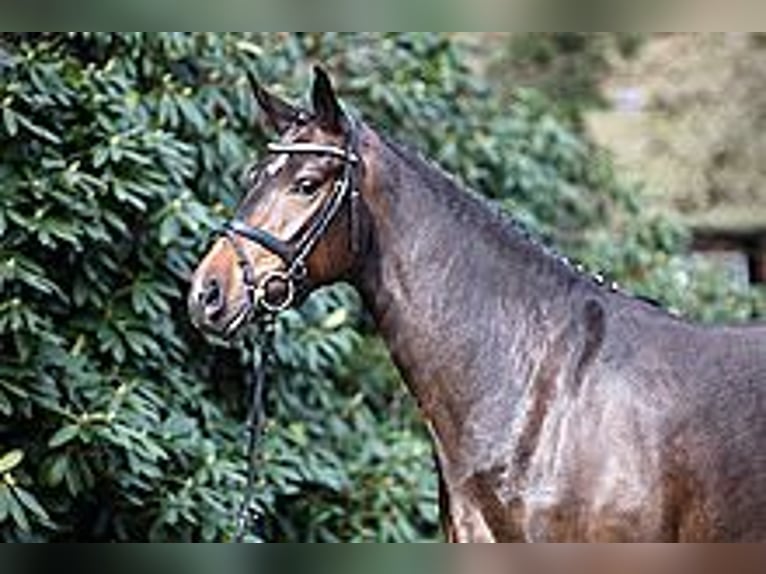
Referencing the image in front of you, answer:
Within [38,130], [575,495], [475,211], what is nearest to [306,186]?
[475,211]

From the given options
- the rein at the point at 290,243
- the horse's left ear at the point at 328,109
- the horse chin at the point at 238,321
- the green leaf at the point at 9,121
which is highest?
the green leaf at the point at 9,121

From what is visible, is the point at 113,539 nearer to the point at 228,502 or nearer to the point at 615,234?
the point at 228,502

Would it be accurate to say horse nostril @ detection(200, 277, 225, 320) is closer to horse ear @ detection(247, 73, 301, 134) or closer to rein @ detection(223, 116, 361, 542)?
→ rein @ detection(223, 116, 361, 542)

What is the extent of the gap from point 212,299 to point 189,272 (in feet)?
5.62

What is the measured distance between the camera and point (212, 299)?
2.70m

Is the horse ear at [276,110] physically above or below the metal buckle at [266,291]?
above

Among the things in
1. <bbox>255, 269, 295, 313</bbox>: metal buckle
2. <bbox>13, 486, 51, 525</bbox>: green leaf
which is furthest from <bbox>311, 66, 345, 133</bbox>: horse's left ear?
<bbox>13, 486, 51, 525</bbox>: green leaf

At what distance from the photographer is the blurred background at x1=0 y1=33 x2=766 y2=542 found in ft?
12.9

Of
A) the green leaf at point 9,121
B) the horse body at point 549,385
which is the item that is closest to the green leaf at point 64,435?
the green leaf at point 9,121

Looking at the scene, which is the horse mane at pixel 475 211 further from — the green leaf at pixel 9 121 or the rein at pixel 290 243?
the green leaf at pixel 9 121

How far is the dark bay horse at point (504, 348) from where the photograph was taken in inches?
101

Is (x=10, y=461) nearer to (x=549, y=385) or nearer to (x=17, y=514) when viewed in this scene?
(x=17, y=514)

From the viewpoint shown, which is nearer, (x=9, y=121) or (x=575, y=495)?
(x=575, y=495)
